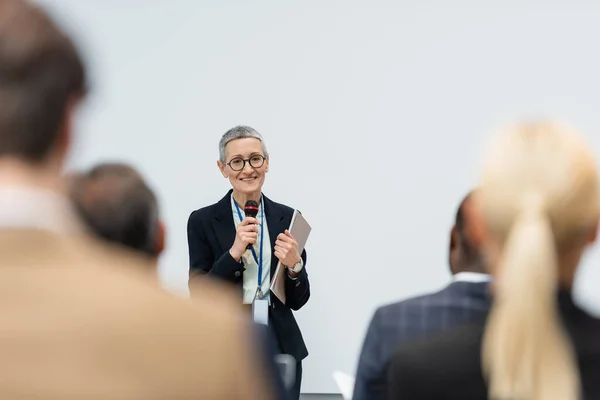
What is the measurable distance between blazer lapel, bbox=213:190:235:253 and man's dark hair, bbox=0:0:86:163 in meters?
2.60

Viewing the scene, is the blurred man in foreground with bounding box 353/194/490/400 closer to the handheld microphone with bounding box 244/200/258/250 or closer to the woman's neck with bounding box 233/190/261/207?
the handheld microphone with bounding box 244/200/258/250

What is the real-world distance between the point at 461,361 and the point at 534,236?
0.25 meters

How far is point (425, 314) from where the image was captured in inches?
54.0

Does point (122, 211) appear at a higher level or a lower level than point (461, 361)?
higher

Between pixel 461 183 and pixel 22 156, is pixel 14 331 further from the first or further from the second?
pixel 461 183

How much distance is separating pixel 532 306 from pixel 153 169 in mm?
3880

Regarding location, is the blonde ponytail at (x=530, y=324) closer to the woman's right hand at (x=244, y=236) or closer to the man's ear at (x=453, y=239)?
the man's ear at (x=453, y=239)

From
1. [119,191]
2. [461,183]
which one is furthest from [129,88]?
[119,191]

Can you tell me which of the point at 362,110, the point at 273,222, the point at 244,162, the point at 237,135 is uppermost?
the point at 362,110

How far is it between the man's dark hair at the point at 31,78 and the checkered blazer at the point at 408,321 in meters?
0.78

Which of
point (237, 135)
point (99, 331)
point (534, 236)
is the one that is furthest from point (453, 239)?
point (237, 135)

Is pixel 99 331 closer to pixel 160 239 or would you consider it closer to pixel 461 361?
pixel 461 361

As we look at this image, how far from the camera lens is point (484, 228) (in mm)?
1221

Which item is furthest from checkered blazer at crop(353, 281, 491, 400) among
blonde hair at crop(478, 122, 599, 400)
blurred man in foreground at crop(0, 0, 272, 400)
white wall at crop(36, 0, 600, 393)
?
white wall at crop(36, 0, 600, 393)
